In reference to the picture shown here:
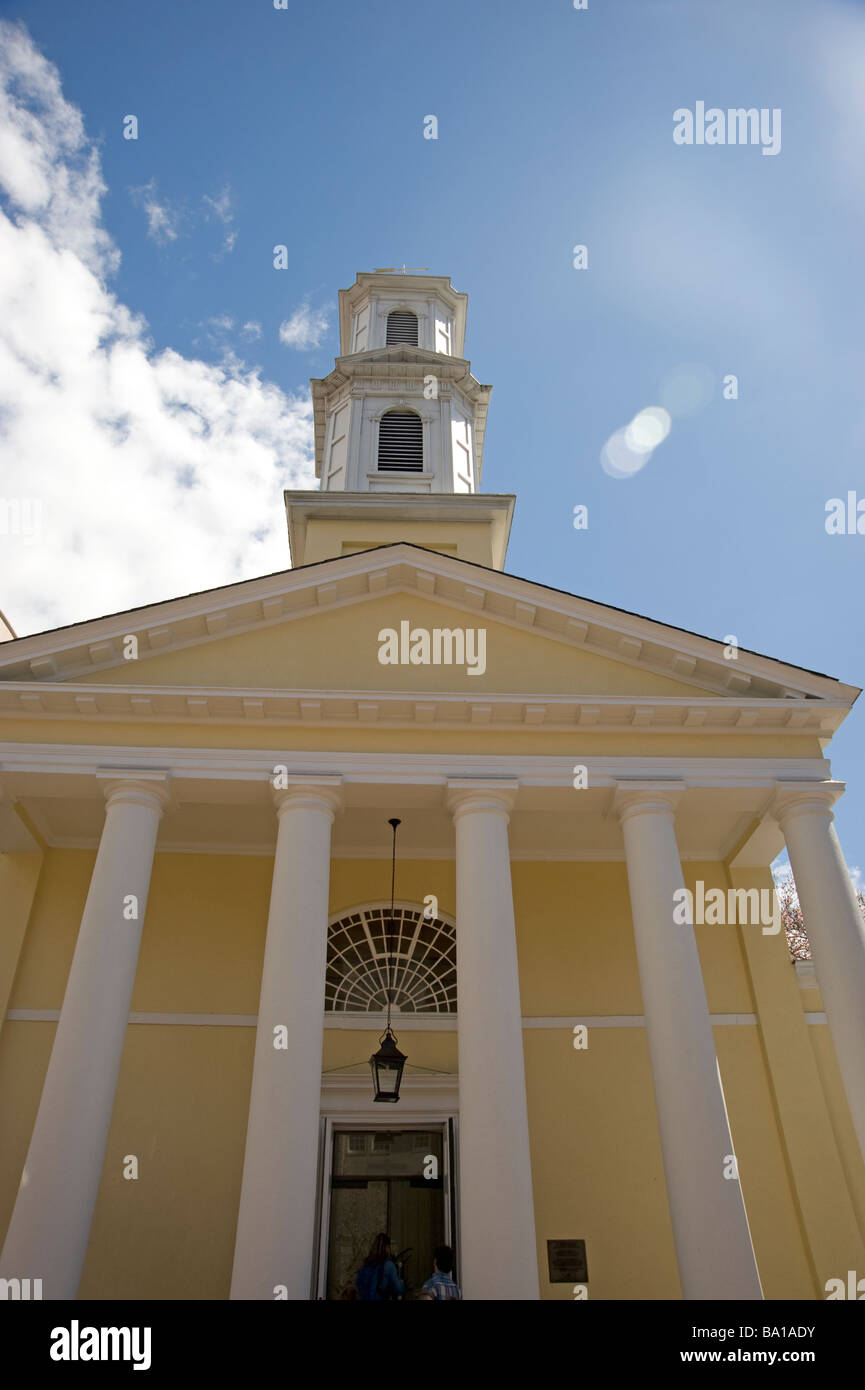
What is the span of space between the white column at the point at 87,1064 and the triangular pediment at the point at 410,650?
166cm

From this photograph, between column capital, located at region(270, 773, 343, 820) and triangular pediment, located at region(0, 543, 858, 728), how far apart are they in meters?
1.02

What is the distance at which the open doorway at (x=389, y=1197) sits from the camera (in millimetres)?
11883

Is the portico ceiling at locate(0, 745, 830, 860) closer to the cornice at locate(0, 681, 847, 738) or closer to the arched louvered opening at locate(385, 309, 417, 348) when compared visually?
the cornice at locate(0, 681, 847, 738)

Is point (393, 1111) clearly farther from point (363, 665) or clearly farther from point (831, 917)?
point (831, 917)

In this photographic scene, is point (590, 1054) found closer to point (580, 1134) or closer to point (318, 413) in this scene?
point (580, 1134)

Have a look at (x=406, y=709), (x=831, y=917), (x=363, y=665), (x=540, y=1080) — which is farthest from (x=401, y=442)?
(x=831, y=917)

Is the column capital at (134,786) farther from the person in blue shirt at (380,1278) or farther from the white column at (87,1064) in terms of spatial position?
the person in blue shirt at (380,1278)

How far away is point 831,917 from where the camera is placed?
35.0ft

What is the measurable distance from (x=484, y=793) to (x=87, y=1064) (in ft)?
16.8

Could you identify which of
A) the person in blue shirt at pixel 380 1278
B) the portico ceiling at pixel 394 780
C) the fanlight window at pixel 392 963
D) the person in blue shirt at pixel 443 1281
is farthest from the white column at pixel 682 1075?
the fanlight window at pixel 392 963

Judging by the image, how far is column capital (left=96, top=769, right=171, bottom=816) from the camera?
36.7ft

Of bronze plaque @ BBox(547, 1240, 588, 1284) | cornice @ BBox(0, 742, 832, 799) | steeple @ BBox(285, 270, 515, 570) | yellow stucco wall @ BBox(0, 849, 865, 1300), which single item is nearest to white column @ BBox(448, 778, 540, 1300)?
cornice @ BBox(0, 742, 832, 799)
